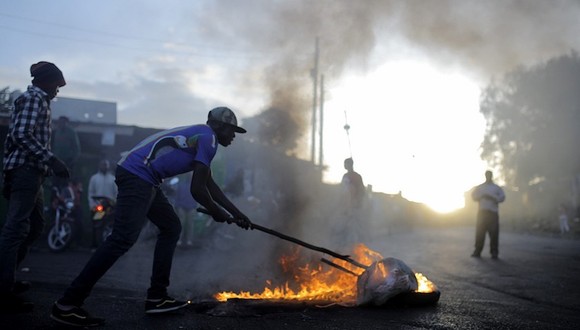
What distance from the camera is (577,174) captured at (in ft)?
116

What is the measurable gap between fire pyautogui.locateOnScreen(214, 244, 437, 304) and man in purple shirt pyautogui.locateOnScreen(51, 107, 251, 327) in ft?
2.57

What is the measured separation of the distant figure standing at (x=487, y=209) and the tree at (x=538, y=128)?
28003 millimetres

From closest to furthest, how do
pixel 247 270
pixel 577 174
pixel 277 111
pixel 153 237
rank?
1. pixel 247 270
2. pixel 153 237
3. pixel 277 111
4. pixel 577 174

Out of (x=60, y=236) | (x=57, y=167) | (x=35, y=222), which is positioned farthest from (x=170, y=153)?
(x=60, y=236)

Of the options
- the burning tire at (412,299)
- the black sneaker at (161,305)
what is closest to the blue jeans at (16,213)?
the black sneaker at (161,305)

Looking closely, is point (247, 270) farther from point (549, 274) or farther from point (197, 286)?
point (549, 274)

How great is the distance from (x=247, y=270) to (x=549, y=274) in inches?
180

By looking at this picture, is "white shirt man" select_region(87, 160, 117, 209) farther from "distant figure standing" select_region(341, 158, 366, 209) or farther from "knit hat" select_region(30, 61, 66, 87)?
"knit hat" select_region(30, 61, 66, 87)

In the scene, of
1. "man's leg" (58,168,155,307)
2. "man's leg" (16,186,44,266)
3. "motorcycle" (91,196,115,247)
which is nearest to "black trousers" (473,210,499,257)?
"motorcycle" (91,196,115,247)

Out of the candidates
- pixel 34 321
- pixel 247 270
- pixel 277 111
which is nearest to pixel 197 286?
pixel 247 270

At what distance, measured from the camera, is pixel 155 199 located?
13.0ft

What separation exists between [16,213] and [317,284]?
2.99 metres

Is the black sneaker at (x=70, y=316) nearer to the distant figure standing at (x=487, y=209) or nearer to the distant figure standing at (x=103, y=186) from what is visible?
the distant figure standing at (x=103, y=186)

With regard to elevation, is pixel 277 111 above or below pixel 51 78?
above
